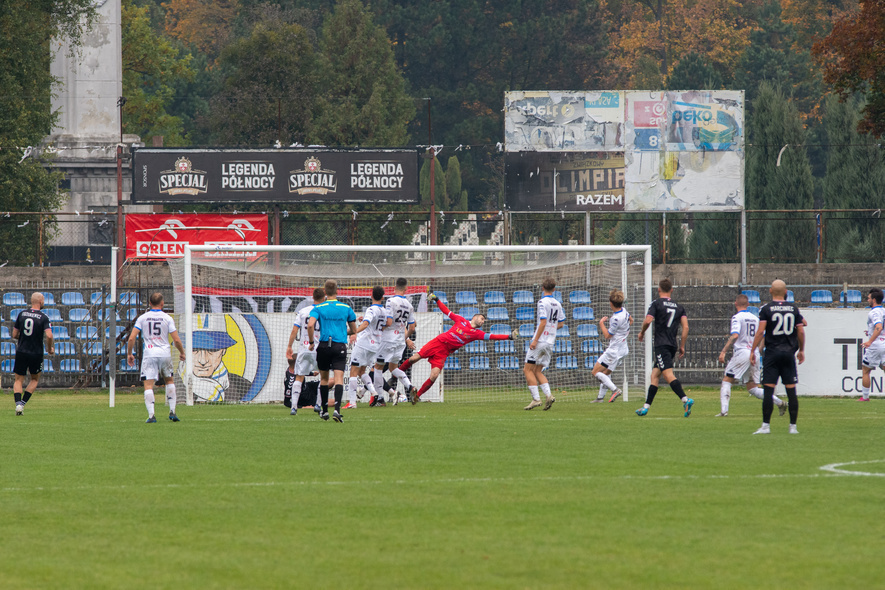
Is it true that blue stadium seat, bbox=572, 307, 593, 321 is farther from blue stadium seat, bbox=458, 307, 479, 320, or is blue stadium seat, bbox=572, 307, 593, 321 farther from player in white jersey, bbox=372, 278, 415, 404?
player in white jersey, bbox=372, 278, 415, 404

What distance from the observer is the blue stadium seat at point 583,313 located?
2497cm

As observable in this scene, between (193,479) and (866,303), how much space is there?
2062 centimetres

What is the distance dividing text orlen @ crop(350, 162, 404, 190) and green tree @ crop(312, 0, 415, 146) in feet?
72.3

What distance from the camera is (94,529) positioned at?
809 cm

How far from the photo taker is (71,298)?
89.1 feet

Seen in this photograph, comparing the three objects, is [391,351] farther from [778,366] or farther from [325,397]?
[778,366]

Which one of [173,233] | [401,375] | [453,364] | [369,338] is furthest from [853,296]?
[173,233]

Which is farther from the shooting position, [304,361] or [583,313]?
[583,313]

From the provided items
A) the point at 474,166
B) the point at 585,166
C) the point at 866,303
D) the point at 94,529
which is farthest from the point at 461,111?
the point at 94,529

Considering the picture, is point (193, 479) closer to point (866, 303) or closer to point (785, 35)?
point (866, 303)

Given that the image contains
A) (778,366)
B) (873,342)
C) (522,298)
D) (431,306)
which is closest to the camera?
(778,366)

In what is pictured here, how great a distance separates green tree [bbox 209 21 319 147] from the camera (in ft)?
169

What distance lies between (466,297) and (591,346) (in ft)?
9.35

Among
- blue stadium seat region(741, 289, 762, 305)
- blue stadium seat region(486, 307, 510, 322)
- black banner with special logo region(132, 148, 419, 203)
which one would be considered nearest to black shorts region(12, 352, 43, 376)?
blue stadium seat region(486, 307, 510, 322)
